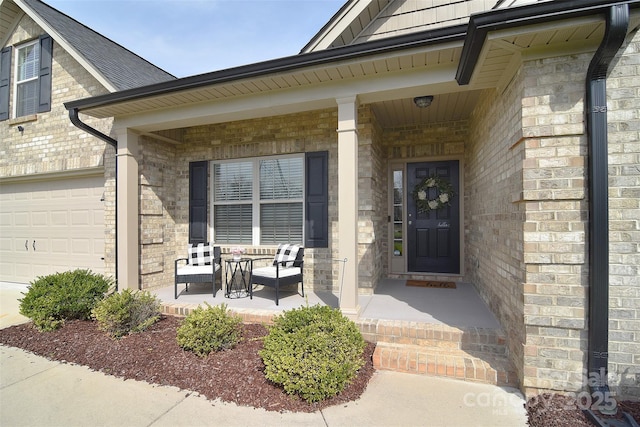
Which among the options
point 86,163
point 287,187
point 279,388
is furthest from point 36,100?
point 279,388

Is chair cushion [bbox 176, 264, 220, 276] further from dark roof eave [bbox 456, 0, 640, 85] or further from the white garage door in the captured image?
dark roof eave [bbox 456, 0, 640, 85]

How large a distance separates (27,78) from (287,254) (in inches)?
253

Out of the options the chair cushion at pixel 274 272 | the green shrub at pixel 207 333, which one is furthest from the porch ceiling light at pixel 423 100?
the green shrub at pixel 207 333

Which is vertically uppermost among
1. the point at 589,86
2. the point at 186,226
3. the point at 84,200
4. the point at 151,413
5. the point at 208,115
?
the point at 208,115

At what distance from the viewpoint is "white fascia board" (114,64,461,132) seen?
10.7ft

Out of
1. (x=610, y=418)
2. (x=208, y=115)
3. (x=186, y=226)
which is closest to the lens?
(x=610, y=418)

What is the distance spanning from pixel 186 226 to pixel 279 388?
3.94 m

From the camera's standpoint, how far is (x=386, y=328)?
125 inches

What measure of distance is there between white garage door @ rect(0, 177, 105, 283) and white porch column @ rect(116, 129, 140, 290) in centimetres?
116

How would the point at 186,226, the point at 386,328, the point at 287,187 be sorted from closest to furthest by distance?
the point at 386,328, the point at 287,187, the point at 186,226

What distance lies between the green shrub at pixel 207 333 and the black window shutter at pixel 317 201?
6.52 feet

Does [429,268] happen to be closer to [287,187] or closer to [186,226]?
[287,187]

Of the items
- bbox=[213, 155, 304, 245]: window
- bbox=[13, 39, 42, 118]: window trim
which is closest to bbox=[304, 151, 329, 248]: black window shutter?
bbox=[213, 155, 304, 245]: window

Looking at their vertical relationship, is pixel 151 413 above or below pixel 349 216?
below
